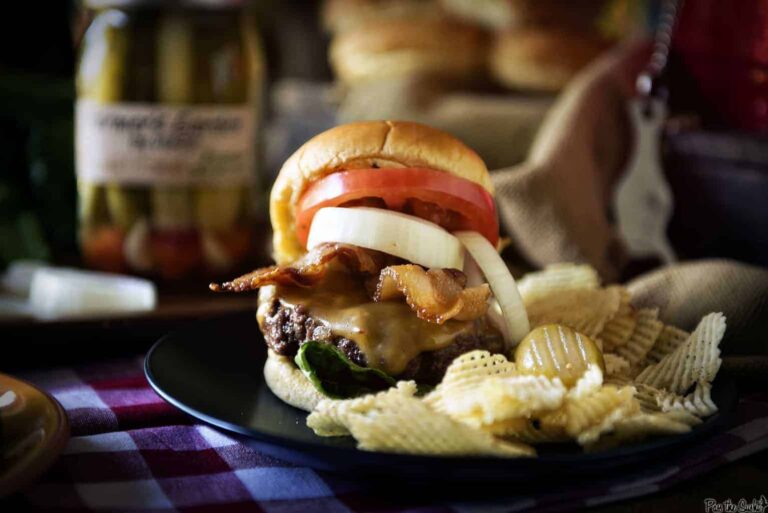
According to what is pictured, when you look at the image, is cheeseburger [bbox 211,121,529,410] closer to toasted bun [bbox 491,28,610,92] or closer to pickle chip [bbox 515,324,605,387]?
pickle chip [bbox 515,324,605,387]

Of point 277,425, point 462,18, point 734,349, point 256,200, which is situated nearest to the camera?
point 277,425

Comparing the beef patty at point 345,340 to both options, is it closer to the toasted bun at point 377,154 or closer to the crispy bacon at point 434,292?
the crispy bacon at point 434,292

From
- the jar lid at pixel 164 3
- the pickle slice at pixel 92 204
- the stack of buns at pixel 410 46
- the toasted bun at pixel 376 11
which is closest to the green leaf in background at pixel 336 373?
the pickle slice at pixel 92 204

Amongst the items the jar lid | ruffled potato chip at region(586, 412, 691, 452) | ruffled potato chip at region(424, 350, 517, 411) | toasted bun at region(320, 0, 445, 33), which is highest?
the jar lid

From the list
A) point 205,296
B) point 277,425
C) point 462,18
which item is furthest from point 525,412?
point 462,18

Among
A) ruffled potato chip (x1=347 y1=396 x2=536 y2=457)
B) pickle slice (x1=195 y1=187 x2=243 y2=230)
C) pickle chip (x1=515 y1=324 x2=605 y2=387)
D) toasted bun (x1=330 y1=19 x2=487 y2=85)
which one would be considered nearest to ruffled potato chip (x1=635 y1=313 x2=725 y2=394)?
pickle chip (x1=515 y1=324 x2=605 y2=387)

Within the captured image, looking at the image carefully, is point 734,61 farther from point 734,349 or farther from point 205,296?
point 205,296
